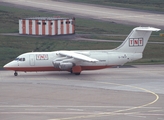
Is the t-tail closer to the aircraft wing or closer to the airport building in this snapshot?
the aircraft wing

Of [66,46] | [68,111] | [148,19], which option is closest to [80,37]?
[66,46]

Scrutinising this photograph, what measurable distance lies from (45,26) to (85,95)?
32679 millimetres

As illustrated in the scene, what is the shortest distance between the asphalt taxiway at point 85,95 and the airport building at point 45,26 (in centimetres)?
1826

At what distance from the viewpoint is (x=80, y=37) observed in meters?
72.7

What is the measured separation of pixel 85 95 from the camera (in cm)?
4078

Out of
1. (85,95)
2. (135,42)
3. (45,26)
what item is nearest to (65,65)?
(135,42)

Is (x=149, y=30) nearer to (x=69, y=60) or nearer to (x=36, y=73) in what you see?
(x=69, y=60)

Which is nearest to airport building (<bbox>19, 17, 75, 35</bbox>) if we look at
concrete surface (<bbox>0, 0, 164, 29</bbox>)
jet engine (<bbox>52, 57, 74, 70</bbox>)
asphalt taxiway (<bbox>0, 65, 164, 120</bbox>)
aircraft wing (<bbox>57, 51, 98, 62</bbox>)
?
concrete surface (<bbox>0, 0, 164, 29</bbox>)

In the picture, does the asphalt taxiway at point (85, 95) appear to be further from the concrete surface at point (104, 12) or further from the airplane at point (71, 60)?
the concrete surface at point (104, 12)

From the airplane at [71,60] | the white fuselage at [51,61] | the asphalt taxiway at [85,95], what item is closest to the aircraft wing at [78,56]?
the airplane at [71,60]

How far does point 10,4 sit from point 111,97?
5905cm

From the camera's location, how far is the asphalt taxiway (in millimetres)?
33281

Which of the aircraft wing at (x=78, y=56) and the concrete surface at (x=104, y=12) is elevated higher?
the concrete surface at (x=104, y=12)

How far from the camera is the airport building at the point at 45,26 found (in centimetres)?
7212
